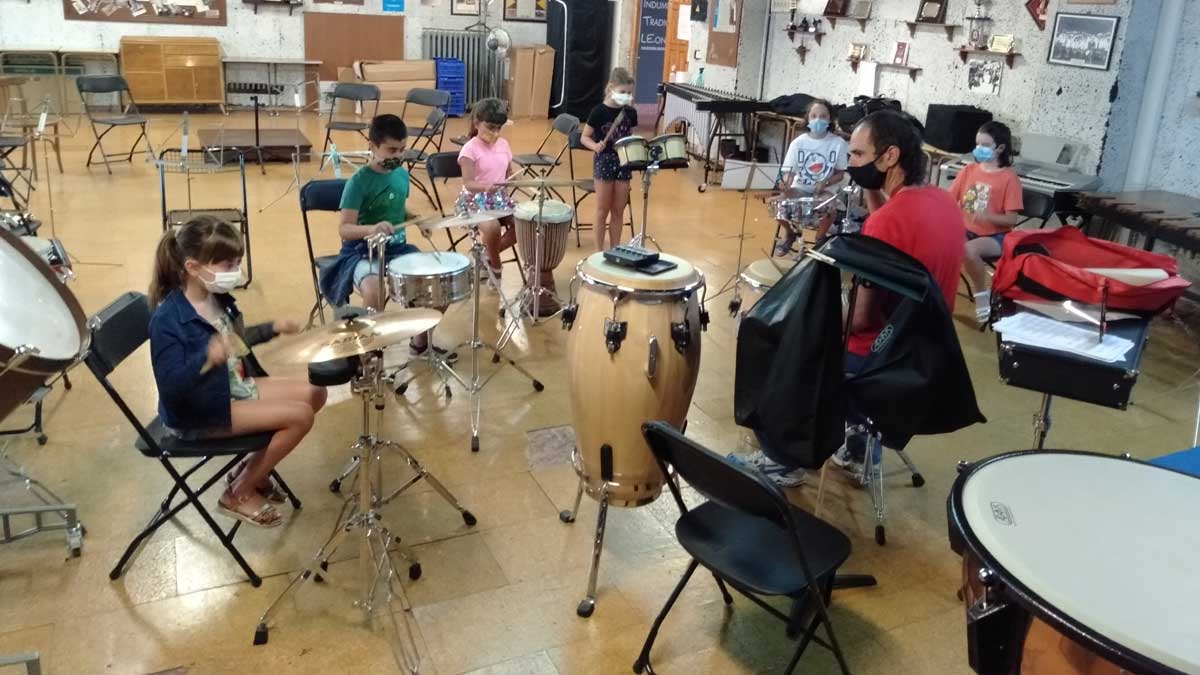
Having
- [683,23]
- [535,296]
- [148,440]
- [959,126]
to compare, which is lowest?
[535,296]

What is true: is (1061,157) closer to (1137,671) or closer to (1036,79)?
(1036,79)

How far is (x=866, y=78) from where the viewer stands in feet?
29.6

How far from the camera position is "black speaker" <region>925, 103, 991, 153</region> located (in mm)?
7434

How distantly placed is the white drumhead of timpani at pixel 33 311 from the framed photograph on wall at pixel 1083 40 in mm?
6716

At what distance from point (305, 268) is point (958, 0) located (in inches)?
228

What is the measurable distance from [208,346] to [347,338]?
605 mm

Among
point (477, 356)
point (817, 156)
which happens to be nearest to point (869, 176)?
point (477, 356)

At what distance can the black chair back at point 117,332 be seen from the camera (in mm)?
2920

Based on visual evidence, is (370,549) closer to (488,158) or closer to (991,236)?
(488,158)

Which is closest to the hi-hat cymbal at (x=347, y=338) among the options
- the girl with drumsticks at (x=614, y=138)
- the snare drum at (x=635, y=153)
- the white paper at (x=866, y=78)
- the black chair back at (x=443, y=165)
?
the snare drum at (x=635, y=153)

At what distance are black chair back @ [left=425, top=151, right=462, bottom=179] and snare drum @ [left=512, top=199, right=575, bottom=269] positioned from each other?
69 centimetres

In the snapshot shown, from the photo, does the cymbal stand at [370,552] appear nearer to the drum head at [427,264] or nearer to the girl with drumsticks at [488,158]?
the drum head at [427,264]

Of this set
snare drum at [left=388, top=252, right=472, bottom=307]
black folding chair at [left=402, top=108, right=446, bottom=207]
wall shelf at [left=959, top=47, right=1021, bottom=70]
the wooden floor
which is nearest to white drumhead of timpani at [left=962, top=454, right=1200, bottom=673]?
the wooden floor

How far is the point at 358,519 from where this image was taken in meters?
2.86
